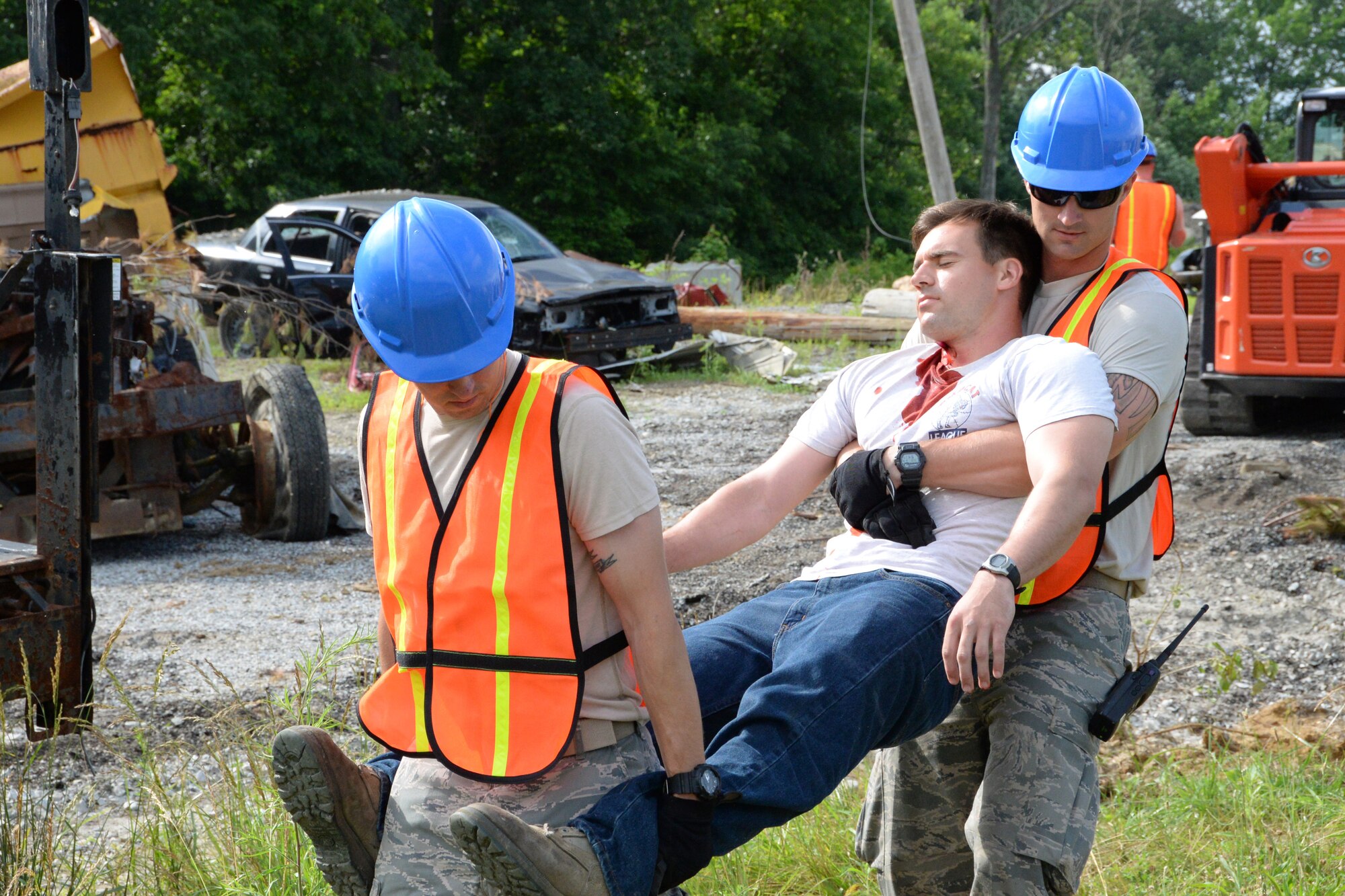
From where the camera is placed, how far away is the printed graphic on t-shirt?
2.82 metres

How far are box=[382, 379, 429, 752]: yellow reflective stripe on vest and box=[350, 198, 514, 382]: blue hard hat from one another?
0.55 ft

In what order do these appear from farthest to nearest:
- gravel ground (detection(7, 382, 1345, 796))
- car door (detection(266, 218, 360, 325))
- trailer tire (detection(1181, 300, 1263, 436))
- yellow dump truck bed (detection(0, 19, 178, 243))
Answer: car door (detection(266, 218, 360, 325)) → trailer tire (detection(1181, 300, 1263, 436)) → yellow dump truck bed (detection(0, 19, 178, 243)) → gravel ground (detection(7, 382, 1345, 796))

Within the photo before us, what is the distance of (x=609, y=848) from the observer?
2.14 metres

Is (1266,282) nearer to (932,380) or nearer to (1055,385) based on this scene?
(932,380)

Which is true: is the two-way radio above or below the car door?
below

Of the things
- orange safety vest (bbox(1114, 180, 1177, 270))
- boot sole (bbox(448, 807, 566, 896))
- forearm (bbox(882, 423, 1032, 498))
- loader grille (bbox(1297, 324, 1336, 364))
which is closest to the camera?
boot sole (bbox(448, 807, 566, 896))

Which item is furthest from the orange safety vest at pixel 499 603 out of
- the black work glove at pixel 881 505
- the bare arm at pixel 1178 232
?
the bare arm at pixel 1178 232

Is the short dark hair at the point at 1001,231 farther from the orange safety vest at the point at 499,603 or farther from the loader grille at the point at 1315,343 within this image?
the loader grille at the point at 1315,343

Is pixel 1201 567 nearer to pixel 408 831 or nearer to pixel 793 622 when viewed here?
pixel 793 622

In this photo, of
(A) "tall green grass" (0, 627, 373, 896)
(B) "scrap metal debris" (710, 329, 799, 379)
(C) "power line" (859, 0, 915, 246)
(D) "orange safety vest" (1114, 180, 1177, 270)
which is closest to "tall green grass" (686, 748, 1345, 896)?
(A) "tall green grass" (0, 627, 373, 896)

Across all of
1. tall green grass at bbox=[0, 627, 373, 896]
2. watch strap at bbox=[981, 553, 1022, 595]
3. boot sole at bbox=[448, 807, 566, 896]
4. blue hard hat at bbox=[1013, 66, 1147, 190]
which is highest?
blue hard hat at bbox=[1013, 66, 1147, 190]

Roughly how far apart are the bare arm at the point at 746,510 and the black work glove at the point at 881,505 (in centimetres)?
21

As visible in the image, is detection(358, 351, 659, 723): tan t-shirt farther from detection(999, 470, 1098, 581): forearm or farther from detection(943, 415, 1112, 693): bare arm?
detection(999, 470, 1098, 581): forearm

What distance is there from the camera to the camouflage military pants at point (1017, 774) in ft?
8.87
